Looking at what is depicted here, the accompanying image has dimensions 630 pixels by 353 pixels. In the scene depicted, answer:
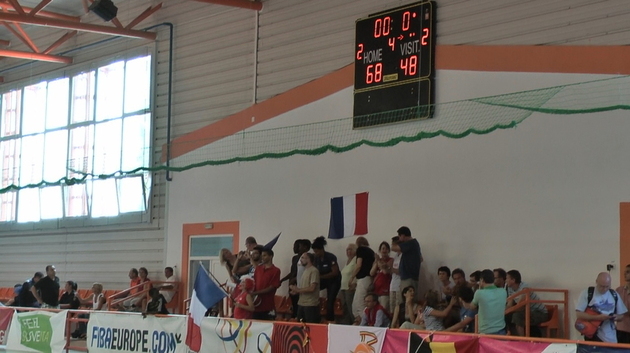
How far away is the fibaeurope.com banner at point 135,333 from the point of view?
40.7 feet

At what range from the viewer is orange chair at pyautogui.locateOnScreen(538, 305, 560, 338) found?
1188cm

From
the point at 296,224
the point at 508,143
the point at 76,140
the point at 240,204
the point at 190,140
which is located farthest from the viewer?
the point at 76,140

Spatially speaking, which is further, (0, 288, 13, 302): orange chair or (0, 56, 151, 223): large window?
(0, 288, 13, 302): orange chair

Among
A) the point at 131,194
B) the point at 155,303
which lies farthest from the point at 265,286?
the point at 131,194

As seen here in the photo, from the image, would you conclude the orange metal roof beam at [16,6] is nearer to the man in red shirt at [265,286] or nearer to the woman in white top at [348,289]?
the man in red shirt at [265,286]

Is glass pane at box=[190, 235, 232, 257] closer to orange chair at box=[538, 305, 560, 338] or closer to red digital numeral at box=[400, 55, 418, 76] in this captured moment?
red digital numeral at box=[400, 55, 418, 76]

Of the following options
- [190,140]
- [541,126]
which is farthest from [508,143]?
[190,140]

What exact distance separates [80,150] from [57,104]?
1.90 metres

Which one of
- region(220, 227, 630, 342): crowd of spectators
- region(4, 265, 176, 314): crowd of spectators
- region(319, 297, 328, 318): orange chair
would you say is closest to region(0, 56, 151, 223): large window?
region(4, 265, 176, 314): crowd of spectators

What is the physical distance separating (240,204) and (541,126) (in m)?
7.23

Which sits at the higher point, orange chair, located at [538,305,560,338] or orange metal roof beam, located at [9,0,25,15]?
orange metal roof beam, located at [9,0,25,15]

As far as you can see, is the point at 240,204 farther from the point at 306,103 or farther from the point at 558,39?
the point at 558,39

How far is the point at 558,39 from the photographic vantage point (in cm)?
1269

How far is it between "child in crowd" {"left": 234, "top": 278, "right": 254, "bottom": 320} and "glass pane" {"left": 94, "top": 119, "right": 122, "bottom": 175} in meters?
8.90
